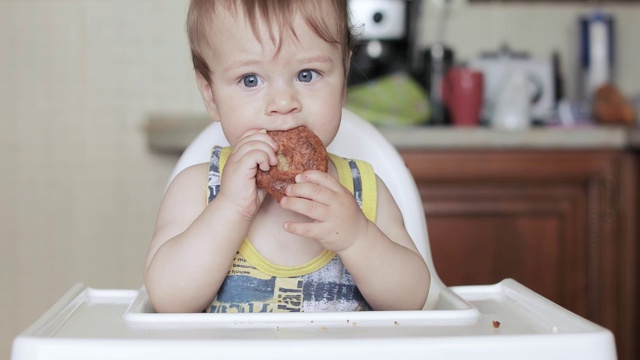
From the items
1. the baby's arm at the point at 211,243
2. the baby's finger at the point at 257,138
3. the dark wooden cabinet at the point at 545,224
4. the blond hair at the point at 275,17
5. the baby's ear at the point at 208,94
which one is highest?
the blond hair at the point at 275,17

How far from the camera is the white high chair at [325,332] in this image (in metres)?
0.74

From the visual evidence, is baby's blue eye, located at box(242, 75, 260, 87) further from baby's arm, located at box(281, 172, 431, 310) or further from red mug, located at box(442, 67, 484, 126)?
red mug, located at box(442, 67, 484, 126)

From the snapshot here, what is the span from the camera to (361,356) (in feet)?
2.40

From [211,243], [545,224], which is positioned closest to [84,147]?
[545,224]

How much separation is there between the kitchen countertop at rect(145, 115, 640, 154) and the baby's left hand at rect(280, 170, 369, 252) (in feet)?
4.05

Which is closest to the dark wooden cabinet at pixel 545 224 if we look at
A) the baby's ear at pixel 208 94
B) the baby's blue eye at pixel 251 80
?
the baby's ear at pixel 208 94

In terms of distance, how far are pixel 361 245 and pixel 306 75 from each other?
22 centimetres

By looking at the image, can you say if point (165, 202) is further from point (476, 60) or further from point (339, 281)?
point (476, 60)

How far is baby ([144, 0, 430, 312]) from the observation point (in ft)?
3.11

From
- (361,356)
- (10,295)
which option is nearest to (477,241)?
(10,295)

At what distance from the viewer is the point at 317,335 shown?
2.57ft

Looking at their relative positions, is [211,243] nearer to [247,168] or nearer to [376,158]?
[247,168]

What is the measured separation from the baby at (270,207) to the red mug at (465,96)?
1.26 metres

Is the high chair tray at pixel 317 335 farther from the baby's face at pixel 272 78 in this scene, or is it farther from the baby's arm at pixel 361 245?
the baby's face at pixel 272 78
